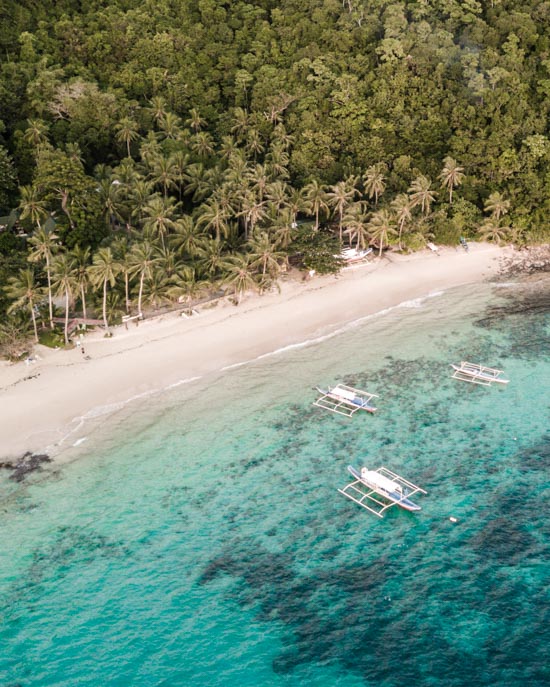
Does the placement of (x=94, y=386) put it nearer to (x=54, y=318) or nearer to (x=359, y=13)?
(x=54, y=318)

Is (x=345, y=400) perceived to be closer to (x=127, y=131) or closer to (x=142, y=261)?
(x=142, y=261)

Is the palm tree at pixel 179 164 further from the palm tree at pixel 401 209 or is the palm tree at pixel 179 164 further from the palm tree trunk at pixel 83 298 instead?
the palm tree at pixel 401 209

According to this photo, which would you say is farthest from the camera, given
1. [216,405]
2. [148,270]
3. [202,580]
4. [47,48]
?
[47,48]

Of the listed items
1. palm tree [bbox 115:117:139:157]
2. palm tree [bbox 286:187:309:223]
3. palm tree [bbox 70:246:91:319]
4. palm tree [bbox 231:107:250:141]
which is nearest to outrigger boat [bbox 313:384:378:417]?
palm tree [bbox 70:246:91:319]

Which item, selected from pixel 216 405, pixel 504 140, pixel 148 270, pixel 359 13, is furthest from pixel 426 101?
pixel 216 405

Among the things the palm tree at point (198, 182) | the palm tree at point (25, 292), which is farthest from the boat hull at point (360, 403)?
the palm tree at point (198, 182)

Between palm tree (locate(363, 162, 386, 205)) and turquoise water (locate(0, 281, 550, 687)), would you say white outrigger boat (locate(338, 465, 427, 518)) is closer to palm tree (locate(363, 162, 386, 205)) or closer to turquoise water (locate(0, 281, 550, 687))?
turquoise water (locate(0, 281, 550, 687))

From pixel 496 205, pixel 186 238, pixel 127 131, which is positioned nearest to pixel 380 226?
pixel 496 205

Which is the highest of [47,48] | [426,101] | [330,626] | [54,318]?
[47,48]
